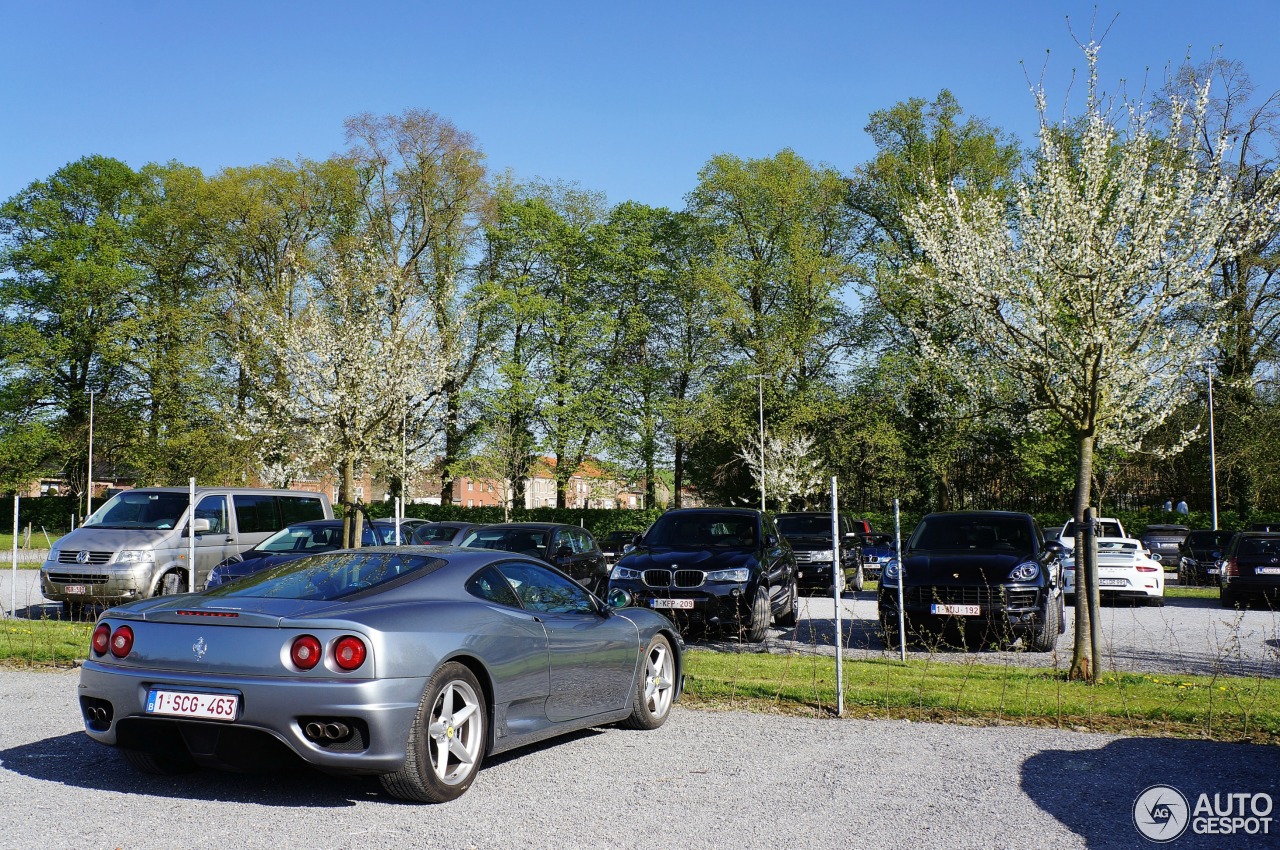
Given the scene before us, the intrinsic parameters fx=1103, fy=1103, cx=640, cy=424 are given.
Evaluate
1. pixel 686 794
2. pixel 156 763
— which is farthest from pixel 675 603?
pixel 156 763

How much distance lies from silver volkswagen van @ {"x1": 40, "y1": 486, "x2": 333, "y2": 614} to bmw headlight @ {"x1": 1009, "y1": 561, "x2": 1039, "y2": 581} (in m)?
10.8

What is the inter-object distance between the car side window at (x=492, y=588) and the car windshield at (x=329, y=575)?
23 cm

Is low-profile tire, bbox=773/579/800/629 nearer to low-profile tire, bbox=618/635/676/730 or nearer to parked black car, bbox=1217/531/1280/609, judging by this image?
low-profile tire, bbox=618/635/676/730

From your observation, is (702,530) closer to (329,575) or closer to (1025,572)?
(1025,572)

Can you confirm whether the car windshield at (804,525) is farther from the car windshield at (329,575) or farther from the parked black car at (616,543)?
the car windshield at (329,575)

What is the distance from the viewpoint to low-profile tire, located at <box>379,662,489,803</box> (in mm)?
5465

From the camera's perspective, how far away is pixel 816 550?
23000 mm

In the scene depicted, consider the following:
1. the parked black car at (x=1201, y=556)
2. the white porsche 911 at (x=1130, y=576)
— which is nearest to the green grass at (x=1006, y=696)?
the white porsche 911 at (x=1130, y=576)

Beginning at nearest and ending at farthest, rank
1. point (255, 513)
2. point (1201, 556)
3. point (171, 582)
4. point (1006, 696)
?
point (1006, 696) → point (171, 582) → point (255, 513) → point (1201, 556)

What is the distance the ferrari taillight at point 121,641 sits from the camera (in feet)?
18.9

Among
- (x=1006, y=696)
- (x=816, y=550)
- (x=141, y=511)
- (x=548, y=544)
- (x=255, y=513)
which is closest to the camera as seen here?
(x=1006, y=696)

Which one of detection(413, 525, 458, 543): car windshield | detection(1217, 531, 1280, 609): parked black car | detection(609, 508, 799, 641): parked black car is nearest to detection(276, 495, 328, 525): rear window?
detection(413, 525, 458, 543): car windshield

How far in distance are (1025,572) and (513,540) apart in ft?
24.0

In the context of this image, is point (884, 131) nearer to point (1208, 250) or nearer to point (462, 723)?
point (1208, 250)
